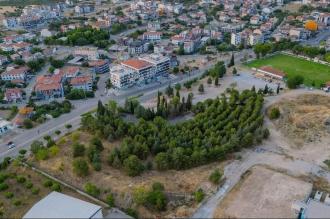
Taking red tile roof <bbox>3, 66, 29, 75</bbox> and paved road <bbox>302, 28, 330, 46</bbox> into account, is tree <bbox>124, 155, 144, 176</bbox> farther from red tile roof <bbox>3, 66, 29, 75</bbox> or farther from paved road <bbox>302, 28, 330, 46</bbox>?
paved road <bbox>302, 28, 330, 46</bbox>

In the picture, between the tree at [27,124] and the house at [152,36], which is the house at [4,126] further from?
the house at [152,36]

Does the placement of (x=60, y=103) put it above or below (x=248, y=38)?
below

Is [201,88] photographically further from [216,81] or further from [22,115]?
[22,115]

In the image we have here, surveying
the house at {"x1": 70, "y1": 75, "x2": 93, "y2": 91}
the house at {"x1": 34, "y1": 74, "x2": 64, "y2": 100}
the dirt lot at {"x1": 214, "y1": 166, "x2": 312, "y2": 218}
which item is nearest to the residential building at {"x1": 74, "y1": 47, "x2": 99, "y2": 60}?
the house at {"x1": 70, "y1": 75, "x2": 93, "y2": 91}

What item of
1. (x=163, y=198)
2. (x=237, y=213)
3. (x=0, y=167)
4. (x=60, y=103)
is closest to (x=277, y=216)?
(x=237, y=213)

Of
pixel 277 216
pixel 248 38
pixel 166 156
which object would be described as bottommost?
pixel 277 216

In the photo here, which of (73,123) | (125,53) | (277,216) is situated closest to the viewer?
(277,216)

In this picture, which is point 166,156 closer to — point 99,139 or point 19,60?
point 99,139

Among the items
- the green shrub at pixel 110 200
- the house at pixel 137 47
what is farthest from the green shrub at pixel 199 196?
the house at pixel 137 47
